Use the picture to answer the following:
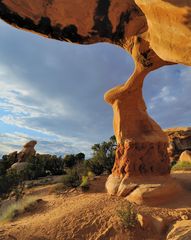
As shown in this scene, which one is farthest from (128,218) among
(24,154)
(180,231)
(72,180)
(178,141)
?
(24,154)

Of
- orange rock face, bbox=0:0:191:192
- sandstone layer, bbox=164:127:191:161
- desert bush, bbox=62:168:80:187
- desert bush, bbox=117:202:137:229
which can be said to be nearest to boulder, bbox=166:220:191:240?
desert bush, bbox=117:202:137:229

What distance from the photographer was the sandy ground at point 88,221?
30.1ft

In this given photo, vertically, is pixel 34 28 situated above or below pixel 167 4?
above

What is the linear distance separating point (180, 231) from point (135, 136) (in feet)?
18.1

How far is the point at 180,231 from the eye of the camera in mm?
8391

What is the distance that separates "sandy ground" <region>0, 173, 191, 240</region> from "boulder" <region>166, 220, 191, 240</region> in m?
0.36

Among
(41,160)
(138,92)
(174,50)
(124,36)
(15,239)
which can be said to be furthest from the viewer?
(41,160)

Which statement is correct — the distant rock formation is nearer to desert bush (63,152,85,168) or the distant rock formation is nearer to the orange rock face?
desert bush (63,152,85,168)

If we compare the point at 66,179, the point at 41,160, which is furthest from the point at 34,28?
the point at 41,160

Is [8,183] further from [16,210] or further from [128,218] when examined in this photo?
[128,218]

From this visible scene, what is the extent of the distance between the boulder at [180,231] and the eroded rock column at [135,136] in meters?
3.80

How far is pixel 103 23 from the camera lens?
5.13m

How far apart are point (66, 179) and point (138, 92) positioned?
586 cm

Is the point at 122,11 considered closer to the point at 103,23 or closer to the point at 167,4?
the point at 103,23
